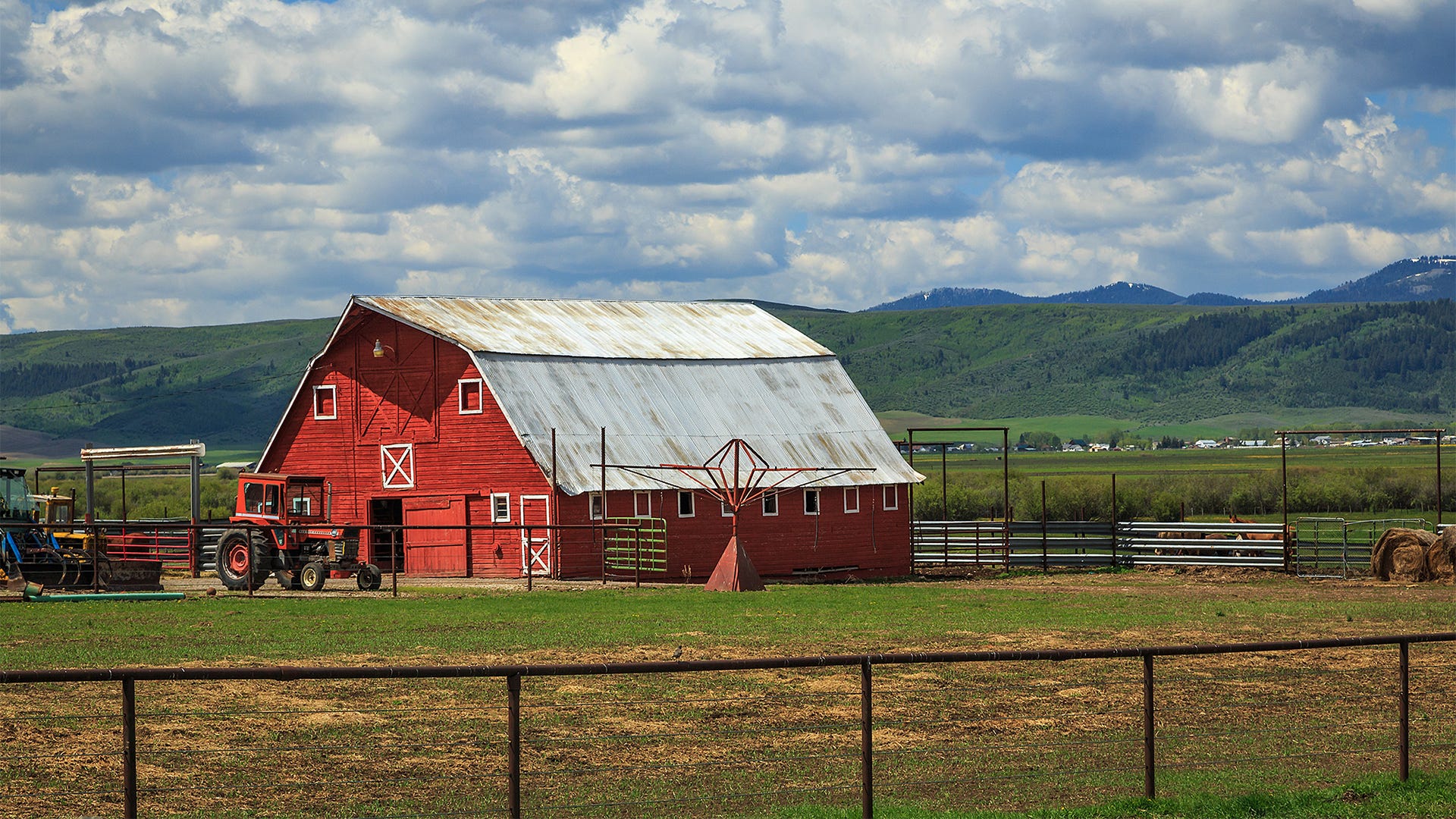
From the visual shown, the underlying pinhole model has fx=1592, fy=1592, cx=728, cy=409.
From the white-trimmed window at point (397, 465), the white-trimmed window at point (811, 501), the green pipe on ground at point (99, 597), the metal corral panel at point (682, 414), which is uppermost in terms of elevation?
the metal corral panel at point (682, 414)

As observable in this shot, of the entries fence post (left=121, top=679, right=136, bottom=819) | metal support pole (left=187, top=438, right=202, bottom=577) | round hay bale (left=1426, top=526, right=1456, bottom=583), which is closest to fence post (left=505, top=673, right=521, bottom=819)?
fence post (left=121, top=679, right=136, bottom=819)

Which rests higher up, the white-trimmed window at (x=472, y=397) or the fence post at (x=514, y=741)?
the white-trimmed window at (x=472, y=397)

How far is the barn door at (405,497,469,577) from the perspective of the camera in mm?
45844

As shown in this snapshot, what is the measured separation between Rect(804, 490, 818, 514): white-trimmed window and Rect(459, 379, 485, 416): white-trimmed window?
10.6 metres

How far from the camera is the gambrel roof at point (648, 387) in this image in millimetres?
46094

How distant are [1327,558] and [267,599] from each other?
33.8 meters

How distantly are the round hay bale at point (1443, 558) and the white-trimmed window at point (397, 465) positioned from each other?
28.4 m

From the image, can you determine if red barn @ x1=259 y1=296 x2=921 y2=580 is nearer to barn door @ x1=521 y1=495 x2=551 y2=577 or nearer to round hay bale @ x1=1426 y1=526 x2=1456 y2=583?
barn door @ x1=521 y1=495 x2=551 y2=577

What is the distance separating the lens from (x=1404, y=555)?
1695 inches

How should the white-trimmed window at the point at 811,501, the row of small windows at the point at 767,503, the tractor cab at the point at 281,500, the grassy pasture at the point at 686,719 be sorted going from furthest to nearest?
the white-trimmed window at the point at 811,501, the row of small windows at the point at 767,503, the tractor cab at the point at 281,500, the grassy pasture at the point at 686,719

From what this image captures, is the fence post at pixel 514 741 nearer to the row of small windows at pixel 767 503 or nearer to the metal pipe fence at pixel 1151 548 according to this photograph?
the row of small windows at pixel 767 503

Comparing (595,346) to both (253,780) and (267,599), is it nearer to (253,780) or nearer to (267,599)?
(267,599)

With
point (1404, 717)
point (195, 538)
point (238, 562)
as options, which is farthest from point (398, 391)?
point (1404, 717)

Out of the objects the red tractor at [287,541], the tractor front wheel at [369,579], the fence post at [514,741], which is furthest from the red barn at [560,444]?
the fence post at [514,741]
